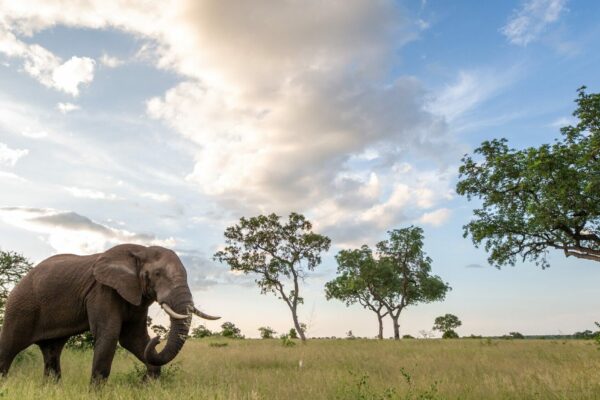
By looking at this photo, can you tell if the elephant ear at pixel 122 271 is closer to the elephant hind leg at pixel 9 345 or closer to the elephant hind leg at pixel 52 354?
the elephant hind leg at pixel 52 354

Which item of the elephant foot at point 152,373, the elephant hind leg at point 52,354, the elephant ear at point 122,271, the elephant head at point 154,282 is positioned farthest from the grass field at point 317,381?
the elephant ear at point 122,271

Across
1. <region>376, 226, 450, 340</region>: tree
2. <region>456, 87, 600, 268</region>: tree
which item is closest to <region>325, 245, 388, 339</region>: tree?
<region>376, 226, 450, 340</region>: tree

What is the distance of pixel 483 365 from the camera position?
14117mm

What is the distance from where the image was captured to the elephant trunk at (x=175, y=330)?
845cm

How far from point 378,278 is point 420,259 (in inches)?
187

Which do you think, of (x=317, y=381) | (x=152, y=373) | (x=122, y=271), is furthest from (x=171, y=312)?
(x=317, y=381)

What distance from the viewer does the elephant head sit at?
8516mm

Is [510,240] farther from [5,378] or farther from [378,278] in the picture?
[378,278]

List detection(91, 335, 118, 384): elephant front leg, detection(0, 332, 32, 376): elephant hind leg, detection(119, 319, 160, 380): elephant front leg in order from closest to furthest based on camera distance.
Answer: detection(91, 335, 118, 384): elephant front leg, detection(119, 319, 160, 380): elephant front leg, detection(0, 332, 32, 376): elephant hind leg

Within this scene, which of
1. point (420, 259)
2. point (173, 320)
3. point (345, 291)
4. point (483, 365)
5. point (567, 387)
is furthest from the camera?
point (345, 291)

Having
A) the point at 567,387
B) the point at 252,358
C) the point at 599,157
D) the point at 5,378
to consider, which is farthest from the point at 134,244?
the point at 599,157

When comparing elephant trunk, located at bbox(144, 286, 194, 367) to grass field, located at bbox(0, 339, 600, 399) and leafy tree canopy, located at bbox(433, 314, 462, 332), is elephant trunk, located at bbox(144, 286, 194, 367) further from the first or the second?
leafy tree canopy, located at bbox(433, 314, 462, 332)

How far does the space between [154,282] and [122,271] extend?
71 centimetres

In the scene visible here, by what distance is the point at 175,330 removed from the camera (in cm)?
847
